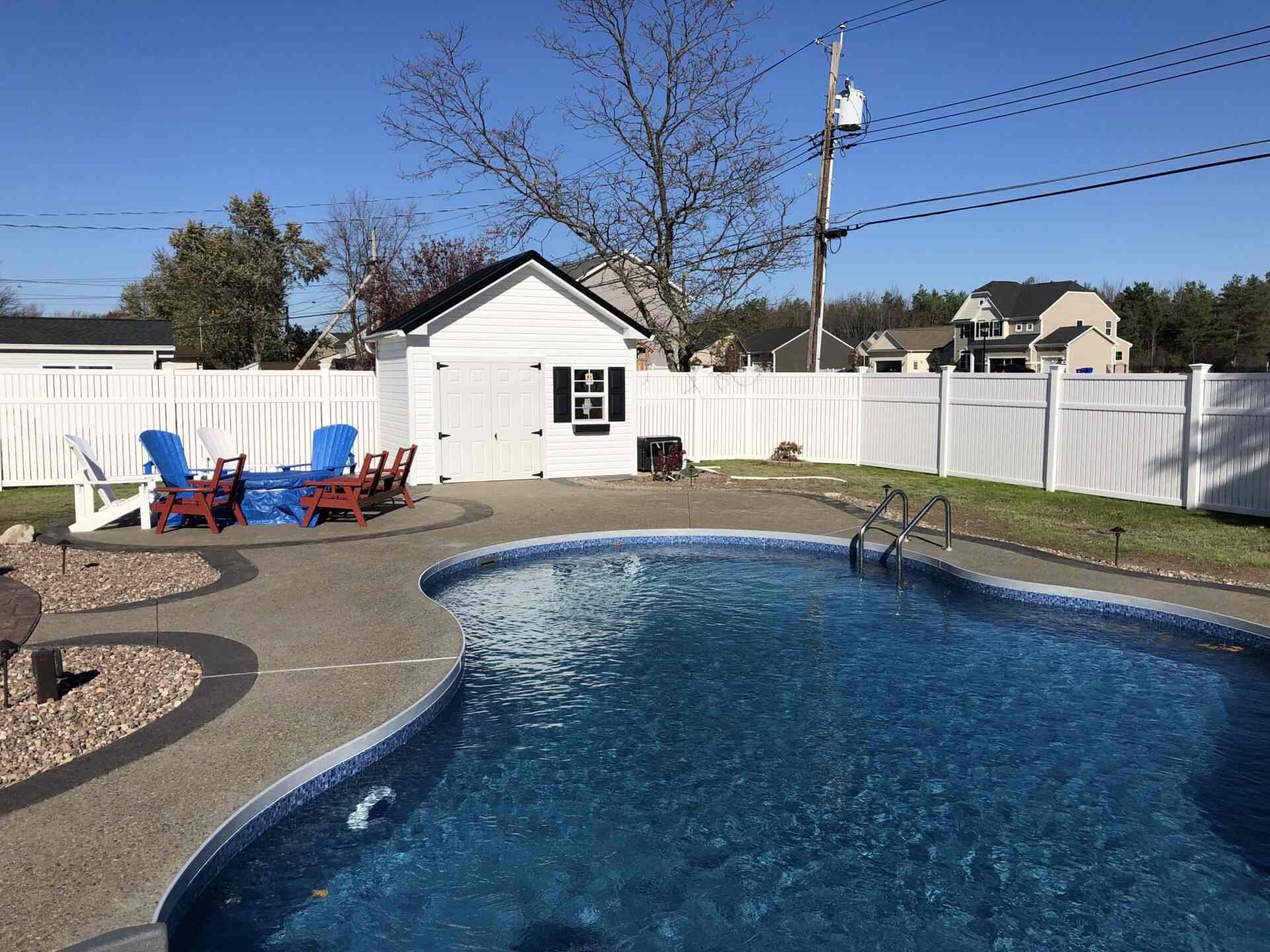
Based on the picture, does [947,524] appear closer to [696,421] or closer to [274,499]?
[274,499]

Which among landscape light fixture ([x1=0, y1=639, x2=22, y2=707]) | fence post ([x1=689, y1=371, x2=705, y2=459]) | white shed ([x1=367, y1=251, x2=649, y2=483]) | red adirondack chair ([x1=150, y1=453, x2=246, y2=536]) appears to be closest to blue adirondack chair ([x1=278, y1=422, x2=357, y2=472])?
white shed ([x1=367, y1=251, x2=649, y2=483])

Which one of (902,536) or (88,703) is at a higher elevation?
(902,536)

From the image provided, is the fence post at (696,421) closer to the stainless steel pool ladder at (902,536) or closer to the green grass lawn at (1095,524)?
the green grass lawn at (1095,524)

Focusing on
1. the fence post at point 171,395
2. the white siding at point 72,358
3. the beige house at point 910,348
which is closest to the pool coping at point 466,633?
the fence post at point 171,395

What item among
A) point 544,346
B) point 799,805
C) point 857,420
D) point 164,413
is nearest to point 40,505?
point 164,413

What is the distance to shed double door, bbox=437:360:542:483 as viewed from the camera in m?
16.2

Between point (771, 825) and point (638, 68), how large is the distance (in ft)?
70.5

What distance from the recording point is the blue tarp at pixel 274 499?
12.8m

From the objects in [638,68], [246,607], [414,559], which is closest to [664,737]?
[246,607]

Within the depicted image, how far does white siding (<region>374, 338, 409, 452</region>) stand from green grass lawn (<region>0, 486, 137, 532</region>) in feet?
14.7

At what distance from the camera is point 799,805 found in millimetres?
5297

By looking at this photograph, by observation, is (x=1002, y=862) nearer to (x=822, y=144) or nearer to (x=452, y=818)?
(x=452, y=818)

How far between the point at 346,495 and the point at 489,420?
434 centimetres

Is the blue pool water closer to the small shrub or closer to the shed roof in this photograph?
the small shrub
